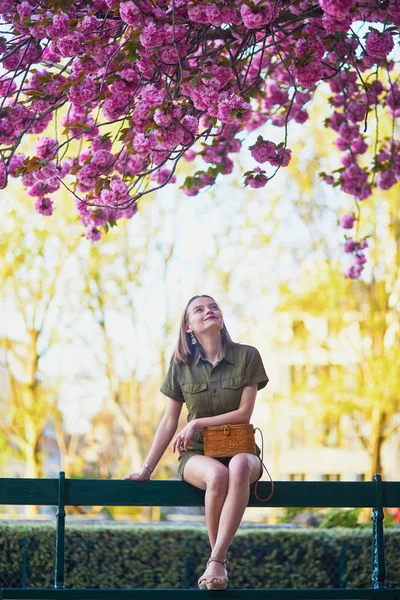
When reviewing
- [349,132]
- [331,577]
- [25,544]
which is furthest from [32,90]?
[331,577]

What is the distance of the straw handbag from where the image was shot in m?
4.08

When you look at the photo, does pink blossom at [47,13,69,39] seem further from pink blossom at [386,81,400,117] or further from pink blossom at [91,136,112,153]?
pink blossom at [386,81,400,117]

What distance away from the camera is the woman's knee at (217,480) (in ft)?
12.8

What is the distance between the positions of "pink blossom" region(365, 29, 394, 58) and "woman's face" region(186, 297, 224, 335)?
159 centimetres

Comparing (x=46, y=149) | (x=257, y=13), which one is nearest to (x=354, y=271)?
(x=46, y=149)

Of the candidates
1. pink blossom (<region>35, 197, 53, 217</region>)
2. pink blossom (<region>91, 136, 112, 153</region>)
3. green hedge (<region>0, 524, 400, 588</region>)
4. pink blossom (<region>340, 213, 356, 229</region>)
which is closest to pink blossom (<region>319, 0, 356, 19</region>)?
pink blossom (<region>91, 136, 112, 153</region>)

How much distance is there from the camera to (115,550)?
7.54 m

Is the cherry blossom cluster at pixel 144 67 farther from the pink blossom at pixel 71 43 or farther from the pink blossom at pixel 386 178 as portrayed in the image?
the pink blossom at pixel 386 178

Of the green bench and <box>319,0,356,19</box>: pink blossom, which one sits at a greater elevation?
<box>319,0,356,19</box>: pink blossom

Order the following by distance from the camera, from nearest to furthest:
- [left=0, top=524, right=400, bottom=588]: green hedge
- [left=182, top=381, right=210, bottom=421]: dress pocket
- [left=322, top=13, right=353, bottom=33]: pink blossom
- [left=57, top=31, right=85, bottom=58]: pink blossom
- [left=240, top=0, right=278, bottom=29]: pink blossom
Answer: [left=240, top=0, right=278, bottom=29]: pink blossom
[left=322, top=13, right=353, bottom=33]: pink blossom
[left=57, top=31, right=85, bottom=58]: pink blossom
[left=182, top=381, right=210, bottom=421]: dress pocket
[left=0, top=524, right=400, bottom=588]: green hedge

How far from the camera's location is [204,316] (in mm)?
4453

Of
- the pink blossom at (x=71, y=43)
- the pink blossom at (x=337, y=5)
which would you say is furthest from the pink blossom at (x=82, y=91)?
the pink blossom at (x=337, y=5)

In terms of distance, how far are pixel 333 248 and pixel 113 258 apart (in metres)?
4.36

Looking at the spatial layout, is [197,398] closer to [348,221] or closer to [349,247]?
[349,247]
